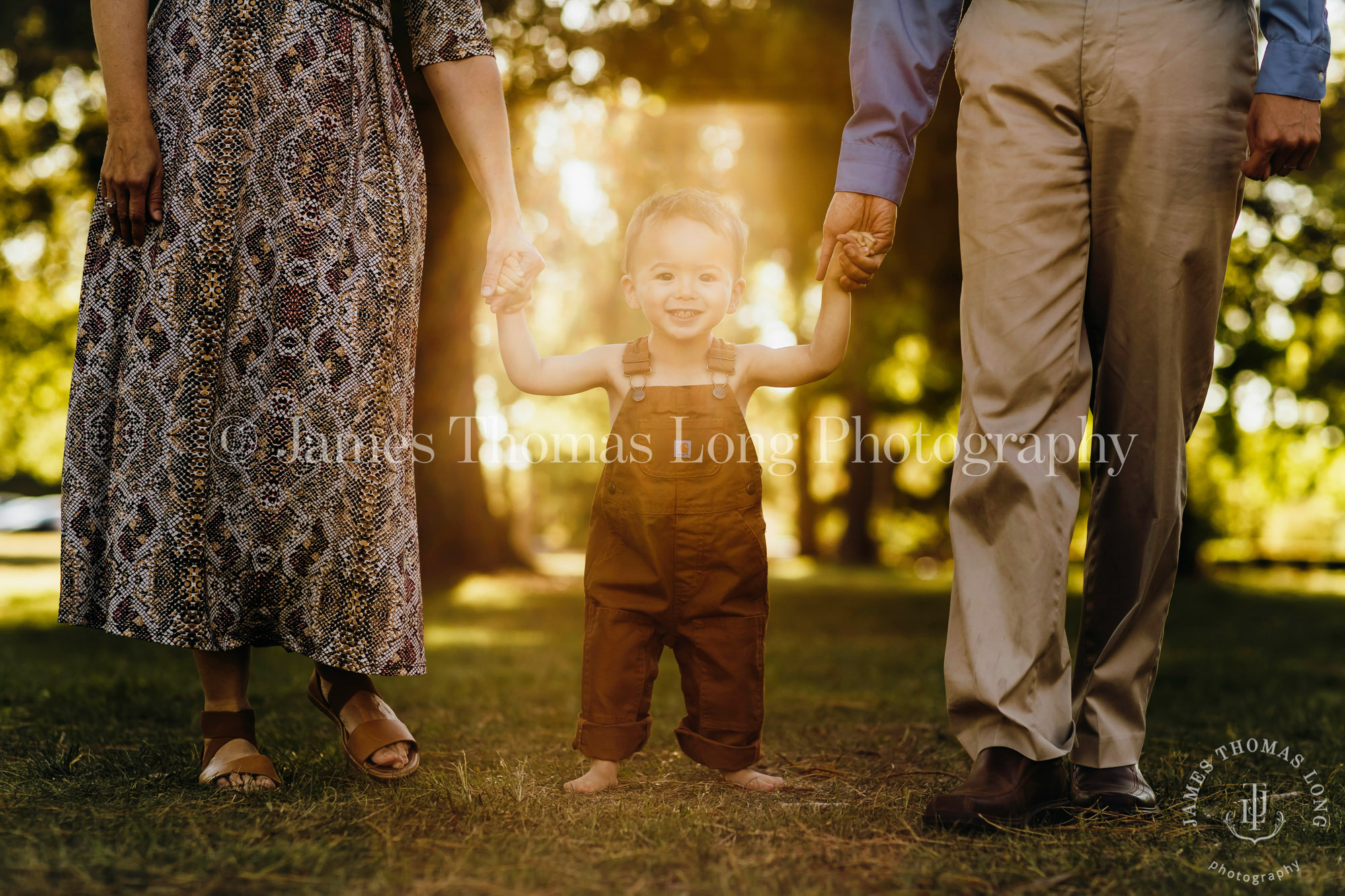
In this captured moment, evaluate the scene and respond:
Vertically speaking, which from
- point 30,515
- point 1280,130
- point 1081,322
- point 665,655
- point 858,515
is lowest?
point 30,515

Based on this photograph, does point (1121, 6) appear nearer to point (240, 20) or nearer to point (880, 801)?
point (880, 801)

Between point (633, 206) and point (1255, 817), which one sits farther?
point (633, 206)

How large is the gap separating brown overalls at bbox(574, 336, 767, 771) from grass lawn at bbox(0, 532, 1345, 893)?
17 cm

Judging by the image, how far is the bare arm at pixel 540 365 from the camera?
2.65 metres

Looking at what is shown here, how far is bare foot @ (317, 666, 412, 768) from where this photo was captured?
2572mm

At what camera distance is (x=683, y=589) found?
2598 millimetres

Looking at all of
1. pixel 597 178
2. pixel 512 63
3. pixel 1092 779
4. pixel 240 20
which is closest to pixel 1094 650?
pixel 1092 779

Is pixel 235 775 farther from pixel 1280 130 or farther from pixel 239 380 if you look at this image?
pixel 1280 130

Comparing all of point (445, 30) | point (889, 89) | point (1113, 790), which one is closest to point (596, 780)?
point (1113, 790)

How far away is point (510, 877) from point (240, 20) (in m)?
2.03

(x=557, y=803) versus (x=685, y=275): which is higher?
(x=685, y=275)

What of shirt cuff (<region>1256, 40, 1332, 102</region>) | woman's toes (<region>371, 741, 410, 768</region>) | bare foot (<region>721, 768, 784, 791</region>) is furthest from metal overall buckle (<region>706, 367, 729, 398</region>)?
shirt cuff (<region>1256, 40, 1332, 102</region>)

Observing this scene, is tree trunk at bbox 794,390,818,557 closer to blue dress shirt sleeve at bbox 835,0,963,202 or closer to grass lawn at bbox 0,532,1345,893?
grass lawn at bbox 0,532,1345,893

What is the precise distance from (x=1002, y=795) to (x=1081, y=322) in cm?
107
